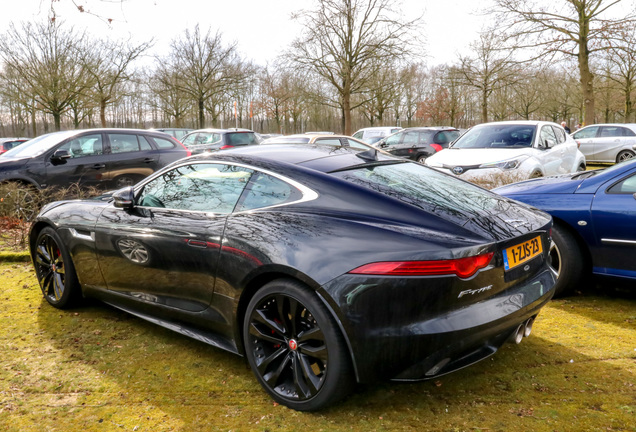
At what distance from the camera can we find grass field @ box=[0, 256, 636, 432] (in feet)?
8.44

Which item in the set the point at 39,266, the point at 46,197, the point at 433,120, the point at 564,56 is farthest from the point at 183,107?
the point at 39,266

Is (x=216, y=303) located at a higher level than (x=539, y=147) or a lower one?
lower

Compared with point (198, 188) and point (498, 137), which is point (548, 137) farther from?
point (198, 188)

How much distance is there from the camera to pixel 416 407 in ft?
8.86

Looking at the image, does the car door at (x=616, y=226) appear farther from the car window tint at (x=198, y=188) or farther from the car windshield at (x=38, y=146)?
the car windshield at (x=38, y=146)

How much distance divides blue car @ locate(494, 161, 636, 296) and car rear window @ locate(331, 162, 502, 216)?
4.17ft

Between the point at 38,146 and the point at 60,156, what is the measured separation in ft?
1.84

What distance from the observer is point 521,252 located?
2730mm

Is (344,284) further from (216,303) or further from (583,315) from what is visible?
(583,315)

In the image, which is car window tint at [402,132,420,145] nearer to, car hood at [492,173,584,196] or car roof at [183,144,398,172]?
car hood at [492,173,584,196]

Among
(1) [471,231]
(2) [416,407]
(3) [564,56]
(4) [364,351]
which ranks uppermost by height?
(3) [564,56]

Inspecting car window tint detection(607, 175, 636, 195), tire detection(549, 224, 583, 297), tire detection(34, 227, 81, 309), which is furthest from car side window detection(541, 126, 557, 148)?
tire detection(34, 227, 81, 309)

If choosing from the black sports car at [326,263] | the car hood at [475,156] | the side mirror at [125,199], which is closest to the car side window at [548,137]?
the car hood at [475,156]

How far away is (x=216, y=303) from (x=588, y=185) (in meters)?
3.30
